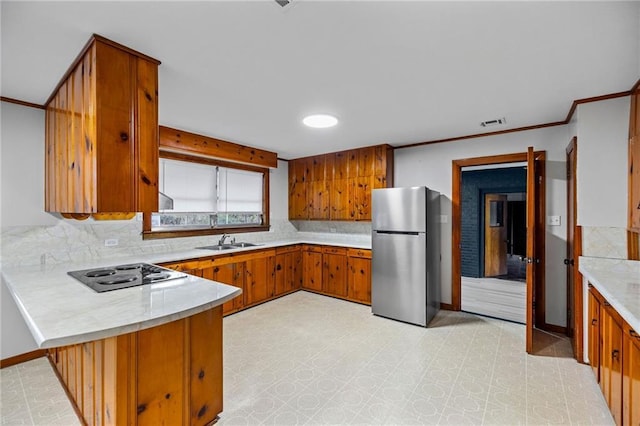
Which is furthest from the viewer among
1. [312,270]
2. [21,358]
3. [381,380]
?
[312,270]

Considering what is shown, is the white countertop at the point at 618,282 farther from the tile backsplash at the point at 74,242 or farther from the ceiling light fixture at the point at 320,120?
the tile backsplash at the point at 74,242

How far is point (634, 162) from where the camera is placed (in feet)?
7.59

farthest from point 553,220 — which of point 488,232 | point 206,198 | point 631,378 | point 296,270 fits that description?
point 206,198

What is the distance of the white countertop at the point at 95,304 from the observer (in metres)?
1.23

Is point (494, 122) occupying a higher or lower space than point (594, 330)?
higher

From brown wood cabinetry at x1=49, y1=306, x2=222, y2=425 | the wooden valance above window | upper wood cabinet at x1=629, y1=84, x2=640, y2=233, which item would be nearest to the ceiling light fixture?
the wooden valance above window

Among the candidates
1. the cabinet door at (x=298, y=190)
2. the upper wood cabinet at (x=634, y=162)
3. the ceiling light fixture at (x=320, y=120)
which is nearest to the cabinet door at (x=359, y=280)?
the cabinet door at (x=298, y=190)

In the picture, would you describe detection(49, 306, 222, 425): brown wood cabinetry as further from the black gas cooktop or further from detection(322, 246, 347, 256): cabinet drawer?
detection(322, 246, 347, 256): cabinet drawer

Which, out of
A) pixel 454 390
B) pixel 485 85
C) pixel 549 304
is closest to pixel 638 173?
pixel 485 85

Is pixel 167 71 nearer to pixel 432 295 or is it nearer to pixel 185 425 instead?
pixel 185 425

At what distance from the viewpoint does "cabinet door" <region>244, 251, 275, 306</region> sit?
4.17m

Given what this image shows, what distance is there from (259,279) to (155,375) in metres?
2.82

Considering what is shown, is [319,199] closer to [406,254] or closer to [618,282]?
[406,254]

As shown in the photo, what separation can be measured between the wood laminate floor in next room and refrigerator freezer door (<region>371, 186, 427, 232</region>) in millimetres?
1205
